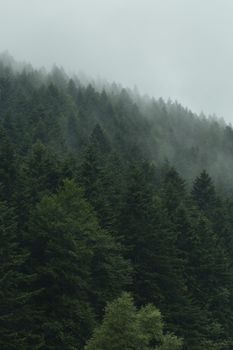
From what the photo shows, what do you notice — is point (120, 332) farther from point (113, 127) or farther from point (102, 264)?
point (113, 127)

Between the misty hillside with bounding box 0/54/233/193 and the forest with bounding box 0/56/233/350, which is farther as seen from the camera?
the misty hillside with bounding box 0/54/233/193

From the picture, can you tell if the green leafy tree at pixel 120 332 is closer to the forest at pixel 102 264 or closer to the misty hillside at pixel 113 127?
the forest at pixel 102 264

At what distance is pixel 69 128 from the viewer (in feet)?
420

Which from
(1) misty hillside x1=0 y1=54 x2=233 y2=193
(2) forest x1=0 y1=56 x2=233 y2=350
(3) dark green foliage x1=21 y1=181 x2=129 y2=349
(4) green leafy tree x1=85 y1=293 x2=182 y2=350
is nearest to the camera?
(4) green leafy tree x1=85 y1=293 x2=182 y2=350

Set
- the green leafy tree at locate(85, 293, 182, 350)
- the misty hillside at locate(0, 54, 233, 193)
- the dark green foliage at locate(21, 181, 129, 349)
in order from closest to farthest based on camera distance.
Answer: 1. the green leafy tree at locate(85, 293, 182, 350)
2. the dark green foliage at locate(21, 181, 129, 349)
3. the misty hillside at locate(0, 54, 233, 193)

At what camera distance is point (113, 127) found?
147m

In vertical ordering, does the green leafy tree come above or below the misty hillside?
below

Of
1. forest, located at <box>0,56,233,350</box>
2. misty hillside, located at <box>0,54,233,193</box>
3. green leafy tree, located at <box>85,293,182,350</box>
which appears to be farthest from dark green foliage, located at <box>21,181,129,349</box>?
misty hillside, located at <box>0,54,233,193</box>

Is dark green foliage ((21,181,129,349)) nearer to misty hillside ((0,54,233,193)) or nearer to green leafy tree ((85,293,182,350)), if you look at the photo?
green leafy tree ((85,293,182,350))

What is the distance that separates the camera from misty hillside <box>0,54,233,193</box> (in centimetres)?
11081

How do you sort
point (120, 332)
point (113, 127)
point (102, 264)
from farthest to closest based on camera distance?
point (113, 127) < point (102, 264) < point (120, 332)

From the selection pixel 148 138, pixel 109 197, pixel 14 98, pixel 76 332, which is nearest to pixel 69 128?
pixel 14 98

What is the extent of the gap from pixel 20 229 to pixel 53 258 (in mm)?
4166

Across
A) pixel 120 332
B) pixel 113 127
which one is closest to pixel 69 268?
pixel 120 332
